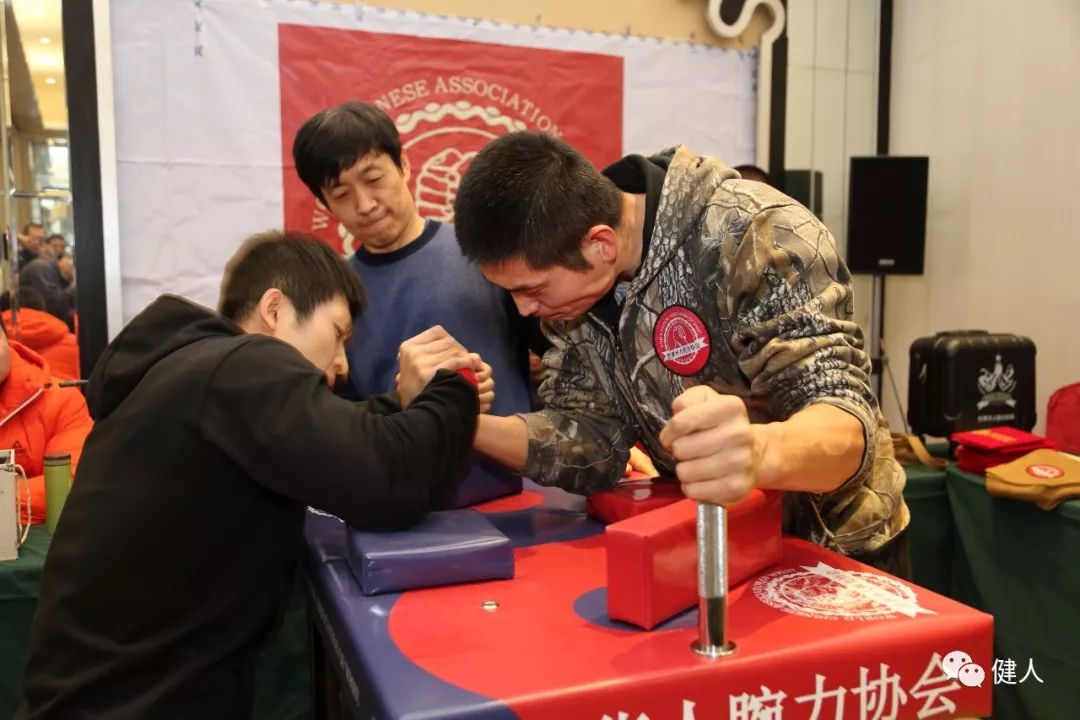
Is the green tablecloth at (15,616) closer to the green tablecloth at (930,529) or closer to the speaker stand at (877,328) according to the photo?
the green tablecloth at (930,529)

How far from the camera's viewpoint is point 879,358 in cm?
377

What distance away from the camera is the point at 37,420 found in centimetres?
218

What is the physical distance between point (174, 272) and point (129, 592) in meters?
1.88

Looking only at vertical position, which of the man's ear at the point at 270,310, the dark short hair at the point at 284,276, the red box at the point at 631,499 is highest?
the dark short hair at the point at 284,276

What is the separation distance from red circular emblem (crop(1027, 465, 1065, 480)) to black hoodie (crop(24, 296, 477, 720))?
72.6 inches

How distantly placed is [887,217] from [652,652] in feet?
10.1

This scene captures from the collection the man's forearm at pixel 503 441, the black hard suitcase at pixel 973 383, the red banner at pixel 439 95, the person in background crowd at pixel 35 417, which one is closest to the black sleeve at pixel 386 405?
the man's forearm at pixel 503 441

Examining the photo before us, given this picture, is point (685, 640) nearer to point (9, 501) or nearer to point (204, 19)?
point (9, 501)

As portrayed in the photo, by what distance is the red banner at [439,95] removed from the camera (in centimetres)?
277

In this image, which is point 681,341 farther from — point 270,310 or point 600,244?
point 270,310

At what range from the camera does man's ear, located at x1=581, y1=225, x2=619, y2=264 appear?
3.93 feet

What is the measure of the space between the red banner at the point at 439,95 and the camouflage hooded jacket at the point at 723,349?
5.31ft

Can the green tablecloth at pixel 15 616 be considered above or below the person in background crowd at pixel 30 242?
below

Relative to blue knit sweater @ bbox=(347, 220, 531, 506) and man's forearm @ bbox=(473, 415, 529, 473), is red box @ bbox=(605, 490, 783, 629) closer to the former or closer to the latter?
man's forearm @ bbox=(473, 415, 529, 473)
